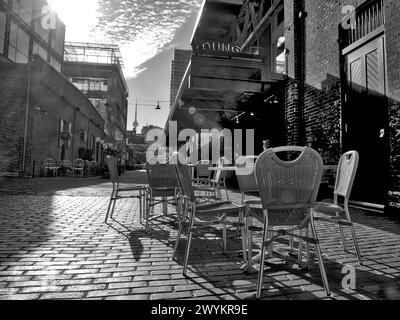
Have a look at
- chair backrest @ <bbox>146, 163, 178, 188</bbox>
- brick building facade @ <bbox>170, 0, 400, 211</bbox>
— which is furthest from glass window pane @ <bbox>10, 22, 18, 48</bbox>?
chair backrest @ <bbox>146, 163, 178, 188</bbox>

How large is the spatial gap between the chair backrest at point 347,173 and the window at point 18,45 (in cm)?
2035

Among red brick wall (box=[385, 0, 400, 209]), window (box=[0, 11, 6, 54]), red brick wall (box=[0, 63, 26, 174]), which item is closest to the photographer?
red brick wall (box=[385, 0, 400, 209])

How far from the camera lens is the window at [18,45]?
1770 centimetres

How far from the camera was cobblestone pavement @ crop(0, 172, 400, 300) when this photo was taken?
2.06m

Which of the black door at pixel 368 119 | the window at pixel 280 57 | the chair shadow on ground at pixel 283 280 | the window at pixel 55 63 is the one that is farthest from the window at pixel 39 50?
the chair shadow on ground at pixel 283 280

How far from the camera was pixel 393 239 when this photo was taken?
3598 millimetres

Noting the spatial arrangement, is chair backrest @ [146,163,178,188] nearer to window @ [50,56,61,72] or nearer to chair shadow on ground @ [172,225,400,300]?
chair shadow on ground @ [172,225,400,300]

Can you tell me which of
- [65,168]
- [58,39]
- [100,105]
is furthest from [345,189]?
[100,105]

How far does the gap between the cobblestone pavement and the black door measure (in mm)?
2206

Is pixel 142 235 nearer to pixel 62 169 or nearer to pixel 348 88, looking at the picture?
pixel 348 88

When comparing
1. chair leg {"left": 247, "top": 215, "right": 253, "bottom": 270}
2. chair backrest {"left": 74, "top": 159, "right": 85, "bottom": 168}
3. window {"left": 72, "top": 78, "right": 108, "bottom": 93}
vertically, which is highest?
window {"left": 72, "top": 78, "right": 108, "bottom": 93}

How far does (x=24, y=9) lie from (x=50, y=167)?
36.8ft

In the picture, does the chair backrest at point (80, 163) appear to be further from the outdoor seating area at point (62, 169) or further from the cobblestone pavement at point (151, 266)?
the cobblestone pavement at point (151, 266)
